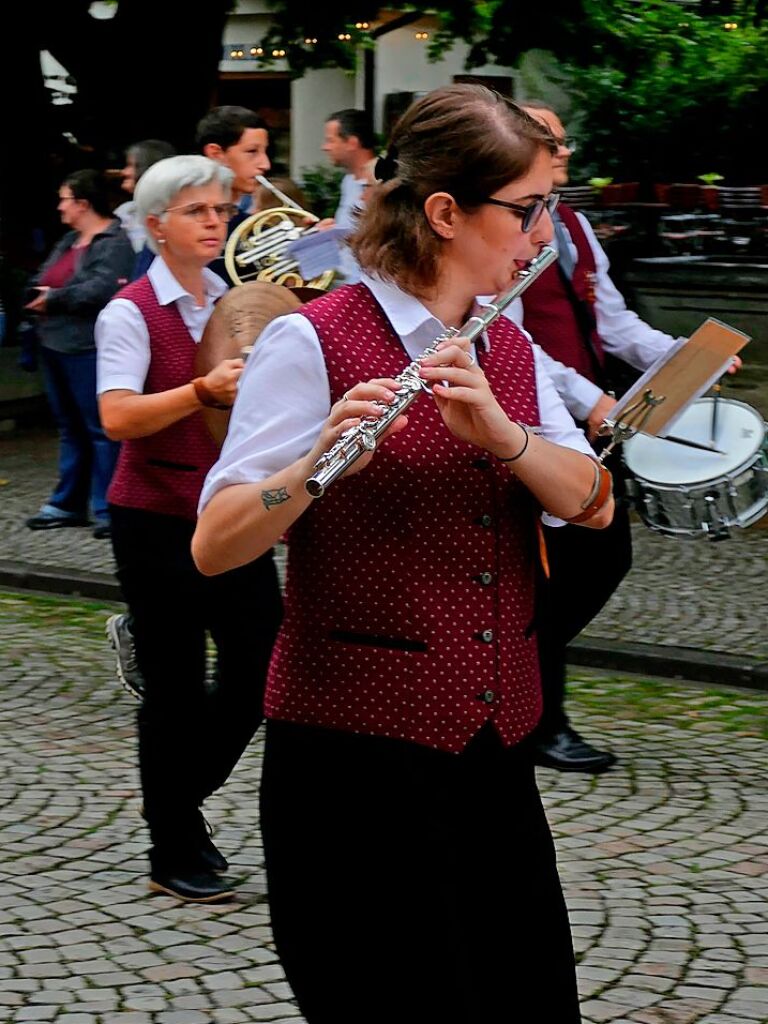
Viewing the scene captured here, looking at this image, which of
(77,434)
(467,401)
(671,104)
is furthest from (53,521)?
(671,104)

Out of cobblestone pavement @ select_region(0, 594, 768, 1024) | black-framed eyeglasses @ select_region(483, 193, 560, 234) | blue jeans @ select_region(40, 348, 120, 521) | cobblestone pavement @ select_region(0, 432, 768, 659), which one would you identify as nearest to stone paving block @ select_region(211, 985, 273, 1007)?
cobblestone pavement @ select_region(0, 594, 768, 1024)

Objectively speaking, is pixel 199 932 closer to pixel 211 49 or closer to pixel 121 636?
pixel 121 636

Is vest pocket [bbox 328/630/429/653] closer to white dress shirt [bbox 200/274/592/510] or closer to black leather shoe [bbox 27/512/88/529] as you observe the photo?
white dress shirt [bbox 200/274/592/510]

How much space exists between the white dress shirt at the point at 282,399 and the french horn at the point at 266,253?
8.69ft

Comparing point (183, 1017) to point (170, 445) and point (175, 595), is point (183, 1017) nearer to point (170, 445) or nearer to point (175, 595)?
point (175, 595)

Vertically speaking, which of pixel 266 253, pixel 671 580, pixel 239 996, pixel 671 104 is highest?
pixel 266 253

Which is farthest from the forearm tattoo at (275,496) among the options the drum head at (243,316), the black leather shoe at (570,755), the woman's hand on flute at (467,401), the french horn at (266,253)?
the black leather shoe at (570,755)

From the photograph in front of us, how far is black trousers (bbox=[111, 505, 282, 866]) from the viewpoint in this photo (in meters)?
4.72

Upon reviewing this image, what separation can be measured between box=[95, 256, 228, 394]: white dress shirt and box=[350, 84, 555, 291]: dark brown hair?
6.23 feet

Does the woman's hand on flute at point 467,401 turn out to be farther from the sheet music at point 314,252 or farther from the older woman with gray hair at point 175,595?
the sheet music at point 314,252

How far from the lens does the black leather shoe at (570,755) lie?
5.94 metres

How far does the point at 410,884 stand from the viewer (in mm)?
2725

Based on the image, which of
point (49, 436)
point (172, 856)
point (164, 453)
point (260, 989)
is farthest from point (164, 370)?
point (49, 436)

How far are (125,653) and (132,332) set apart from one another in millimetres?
1497
